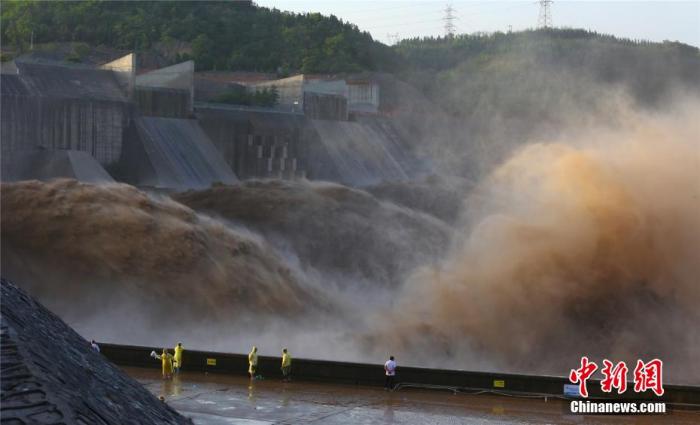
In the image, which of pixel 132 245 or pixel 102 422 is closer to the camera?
pixel 102 422

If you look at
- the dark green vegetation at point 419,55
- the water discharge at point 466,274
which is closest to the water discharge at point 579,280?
the water discharge at point 466,274

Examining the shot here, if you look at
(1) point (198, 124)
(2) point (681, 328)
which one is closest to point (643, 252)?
(2) point (681, 328)

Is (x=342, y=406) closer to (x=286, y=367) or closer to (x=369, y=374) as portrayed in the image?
(x=369, y=374)

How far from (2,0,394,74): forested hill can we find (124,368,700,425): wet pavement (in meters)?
53.6

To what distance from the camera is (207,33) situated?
7506 cm

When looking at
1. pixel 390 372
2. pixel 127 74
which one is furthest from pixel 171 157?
pixel 390 372

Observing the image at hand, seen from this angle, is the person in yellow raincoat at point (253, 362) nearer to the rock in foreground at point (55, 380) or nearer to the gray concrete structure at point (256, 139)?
the rock in foreground at point (55, 380)

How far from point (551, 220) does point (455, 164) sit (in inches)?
1334

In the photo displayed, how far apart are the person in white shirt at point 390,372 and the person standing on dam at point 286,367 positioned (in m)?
1.99

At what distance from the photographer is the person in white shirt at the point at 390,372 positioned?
717 inches

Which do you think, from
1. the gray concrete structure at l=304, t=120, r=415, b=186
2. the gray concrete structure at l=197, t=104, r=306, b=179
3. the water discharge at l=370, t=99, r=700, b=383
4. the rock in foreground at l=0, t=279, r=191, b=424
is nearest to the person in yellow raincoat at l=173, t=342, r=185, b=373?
the water discharge at l=370, t=99, r=700, b=383

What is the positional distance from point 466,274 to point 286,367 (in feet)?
34.9

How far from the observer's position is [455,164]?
62406 millimetres

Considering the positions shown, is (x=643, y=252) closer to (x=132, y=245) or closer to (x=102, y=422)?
(x=132, y=245)
